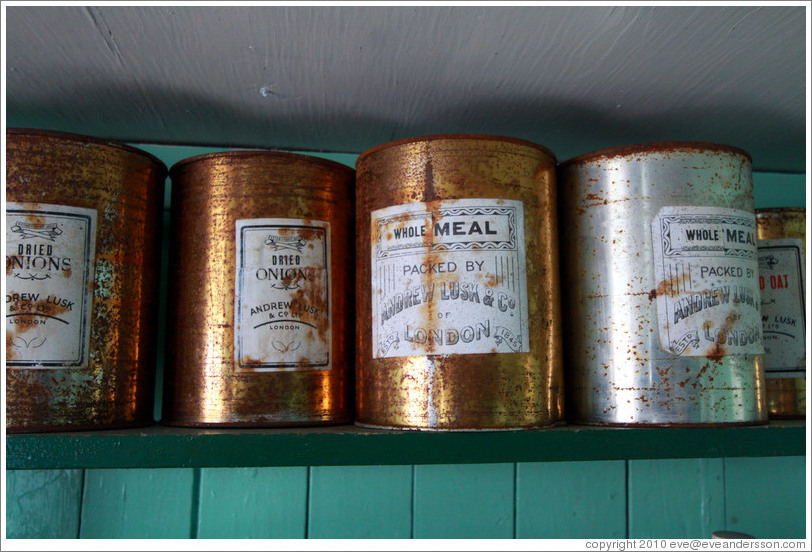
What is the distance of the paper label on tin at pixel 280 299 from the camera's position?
26.5 inches

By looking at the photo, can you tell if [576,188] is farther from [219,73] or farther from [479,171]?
[219,73]

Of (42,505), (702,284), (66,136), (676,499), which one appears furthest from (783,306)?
(42,505)

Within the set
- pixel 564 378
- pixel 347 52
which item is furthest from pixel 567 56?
pixel 564 378

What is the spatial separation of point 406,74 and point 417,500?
571 millimetres

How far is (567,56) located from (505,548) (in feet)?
2.14

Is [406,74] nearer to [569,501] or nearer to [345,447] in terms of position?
[345,447]

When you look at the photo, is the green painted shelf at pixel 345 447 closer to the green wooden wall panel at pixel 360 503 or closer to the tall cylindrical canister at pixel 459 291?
the tall cylindrical canister at pixel 459 291

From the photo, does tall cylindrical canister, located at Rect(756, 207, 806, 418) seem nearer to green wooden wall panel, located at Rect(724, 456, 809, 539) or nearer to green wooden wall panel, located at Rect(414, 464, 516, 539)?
green wooden wall panel, located at Rect(724, 456, 809, 539)

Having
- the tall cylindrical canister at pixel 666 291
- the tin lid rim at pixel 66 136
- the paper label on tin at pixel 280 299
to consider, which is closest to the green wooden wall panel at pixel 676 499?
the tall cylindrical canister at pixel 666 291

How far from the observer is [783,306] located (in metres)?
0.80

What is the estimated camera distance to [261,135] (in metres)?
0.91

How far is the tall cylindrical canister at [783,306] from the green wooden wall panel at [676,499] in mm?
211

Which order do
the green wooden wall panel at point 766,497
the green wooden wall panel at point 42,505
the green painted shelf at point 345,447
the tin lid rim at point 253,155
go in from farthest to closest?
the green wooden wall panel at point 766,497
the green wooden wall panel at point 42,505
the tin lid rim at point 253,155
the green painted shelf at point 345,447

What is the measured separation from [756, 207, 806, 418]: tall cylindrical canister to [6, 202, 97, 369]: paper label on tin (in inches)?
30.6
